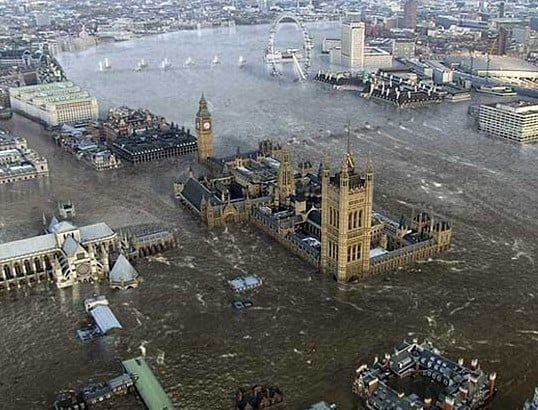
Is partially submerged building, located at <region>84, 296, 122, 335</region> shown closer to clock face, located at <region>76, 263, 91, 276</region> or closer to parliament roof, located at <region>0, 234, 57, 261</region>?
clock face, located at <region>76, 263, 91, 276</region>

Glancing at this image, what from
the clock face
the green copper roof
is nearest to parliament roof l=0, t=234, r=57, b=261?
the clock face

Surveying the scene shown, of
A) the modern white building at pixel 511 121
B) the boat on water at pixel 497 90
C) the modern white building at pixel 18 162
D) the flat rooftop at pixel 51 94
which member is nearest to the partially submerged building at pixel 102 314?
the modern white building at pixel 18 162

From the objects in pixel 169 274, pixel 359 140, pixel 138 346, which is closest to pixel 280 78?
pixel 359 140

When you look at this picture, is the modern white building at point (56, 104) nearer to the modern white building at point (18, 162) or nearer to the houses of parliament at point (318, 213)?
the modern white building at point (18, 162)

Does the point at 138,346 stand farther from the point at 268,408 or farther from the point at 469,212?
the point at 469,212

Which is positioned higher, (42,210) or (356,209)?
(356,209)
